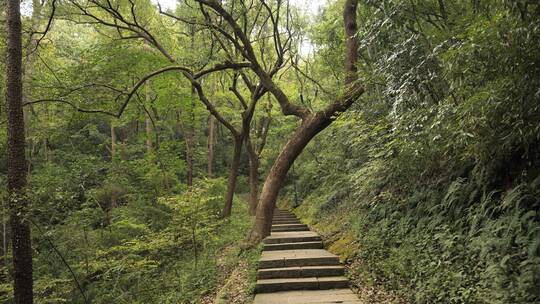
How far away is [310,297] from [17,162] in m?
5.84

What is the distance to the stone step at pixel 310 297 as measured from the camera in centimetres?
498

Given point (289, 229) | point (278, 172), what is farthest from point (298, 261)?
point (289, 229)

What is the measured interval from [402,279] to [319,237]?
11.5 feet

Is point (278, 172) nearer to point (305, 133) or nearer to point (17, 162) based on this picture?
point (305, 133)

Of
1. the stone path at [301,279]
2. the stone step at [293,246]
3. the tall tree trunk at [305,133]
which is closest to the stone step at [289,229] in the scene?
the tall tree trunk at [305,133]

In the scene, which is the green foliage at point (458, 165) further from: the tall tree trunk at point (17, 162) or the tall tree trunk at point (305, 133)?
the tall tree trunk at point (17, 162)

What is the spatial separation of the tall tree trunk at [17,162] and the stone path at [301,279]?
4.22 m

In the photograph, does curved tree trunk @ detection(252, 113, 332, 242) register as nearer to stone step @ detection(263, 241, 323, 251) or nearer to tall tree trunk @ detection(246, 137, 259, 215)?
stone step @ detection(263, 241, 323, 251)

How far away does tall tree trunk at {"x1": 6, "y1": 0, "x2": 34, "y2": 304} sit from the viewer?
596cm

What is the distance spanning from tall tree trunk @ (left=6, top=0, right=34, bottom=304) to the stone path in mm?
4218

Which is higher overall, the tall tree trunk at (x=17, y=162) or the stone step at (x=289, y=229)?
the tall tree trunk at (x=17, y=162)

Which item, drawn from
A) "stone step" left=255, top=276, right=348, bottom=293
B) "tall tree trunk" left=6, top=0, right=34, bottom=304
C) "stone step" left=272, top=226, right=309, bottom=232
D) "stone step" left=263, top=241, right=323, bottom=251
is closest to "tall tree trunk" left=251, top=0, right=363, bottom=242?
"stone step" left=263, top=241, right=323, bottom=251

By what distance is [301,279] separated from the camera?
5867 mm

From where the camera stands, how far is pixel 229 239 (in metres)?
10.8
